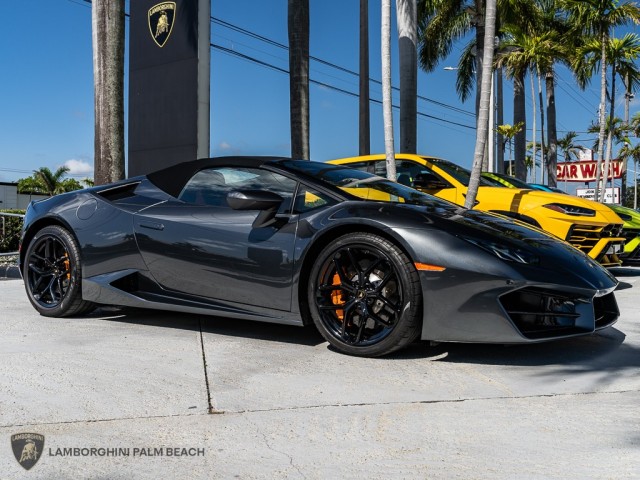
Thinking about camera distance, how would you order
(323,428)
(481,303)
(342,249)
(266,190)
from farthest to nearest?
(266,190)
(342,249)
(481,303)
(323,428)

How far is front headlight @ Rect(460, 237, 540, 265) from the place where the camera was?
3.37 metres

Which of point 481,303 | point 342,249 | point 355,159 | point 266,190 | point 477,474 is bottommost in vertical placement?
point 477,474

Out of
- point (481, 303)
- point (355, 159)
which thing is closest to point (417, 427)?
point (481, 303)

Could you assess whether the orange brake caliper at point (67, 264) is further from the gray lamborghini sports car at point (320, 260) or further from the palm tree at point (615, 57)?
the palm tree at point (615, 57)

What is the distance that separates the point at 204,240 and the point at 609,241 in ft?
16.6

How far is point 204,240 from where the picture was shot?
4.02 metres

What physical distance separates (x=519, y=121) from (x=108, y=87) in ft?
63.4

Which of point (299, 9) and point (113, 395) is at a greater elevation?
point (299, 9)

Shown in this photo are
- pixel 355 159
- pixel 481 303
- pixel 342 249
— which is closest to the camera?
pixel 481 303

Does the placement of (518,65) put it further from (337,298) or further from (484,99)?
(337,298)

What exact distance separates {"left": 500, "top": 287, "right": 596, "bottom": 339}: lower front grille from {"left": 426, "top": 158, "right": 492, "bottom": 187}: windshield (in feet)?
15.6

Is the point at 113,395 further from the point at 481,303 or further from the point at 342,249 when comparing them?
the point at 481,303

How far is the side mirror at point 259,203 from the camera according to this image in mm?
3775

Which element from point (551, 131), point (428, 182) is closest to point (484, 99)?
point (428, 182)
